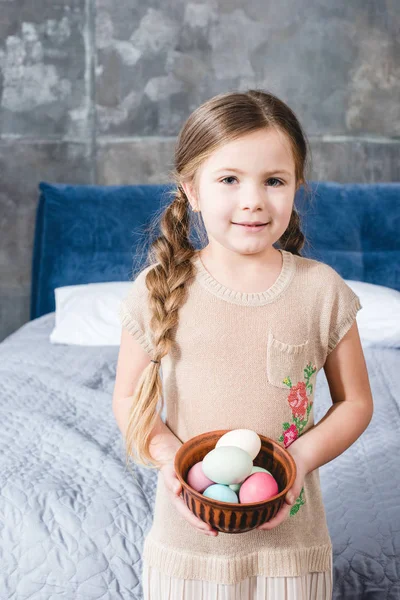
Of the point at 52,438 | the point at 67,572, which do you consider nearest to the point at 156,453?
the point at 67,572

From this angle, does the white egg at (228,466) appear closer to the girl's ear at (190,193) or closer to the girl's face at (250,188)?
the girl's face at (250,188)

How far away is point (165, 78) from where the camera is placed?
3207 mm

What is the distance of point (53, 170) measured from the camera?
131 inches

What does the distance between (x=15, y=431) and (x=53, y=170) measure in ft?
6.12

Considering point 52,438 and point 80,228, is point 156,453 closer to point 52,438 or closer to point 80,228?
point 52,438

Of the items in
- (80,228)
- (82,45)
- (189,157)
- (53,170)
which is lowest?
(80,228)

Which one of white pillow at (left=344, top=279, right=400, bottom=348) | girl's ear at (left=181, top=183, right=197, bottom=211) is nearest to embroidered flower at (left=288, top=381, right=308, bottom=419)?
girl's ear at (left=181, top=183, right=197, bottom=211)

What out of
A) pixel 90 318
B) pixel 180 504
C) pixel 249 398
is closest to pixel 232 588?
pixel 180 504

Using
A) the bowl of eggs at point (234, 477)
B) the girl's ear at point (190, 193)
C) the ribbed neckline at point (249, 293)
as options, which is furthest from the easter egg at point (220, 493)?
the girl's ear at point (190, 193)

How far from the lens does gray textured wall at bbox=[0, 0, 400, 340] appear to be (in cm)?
314

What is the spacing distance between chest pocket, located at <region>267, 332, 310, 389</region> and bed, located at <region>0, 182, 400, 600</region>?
508mm

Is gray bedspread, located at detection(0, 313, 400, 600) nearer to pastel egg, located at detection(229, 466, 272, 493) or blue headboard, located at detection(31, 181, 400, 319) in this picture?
pastel egg, located at detection(229, 466, 272, 493)

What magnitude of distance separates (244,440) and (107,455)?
0.82 m

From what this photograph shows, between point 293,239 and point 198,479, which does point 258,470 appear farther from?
point 293,239
